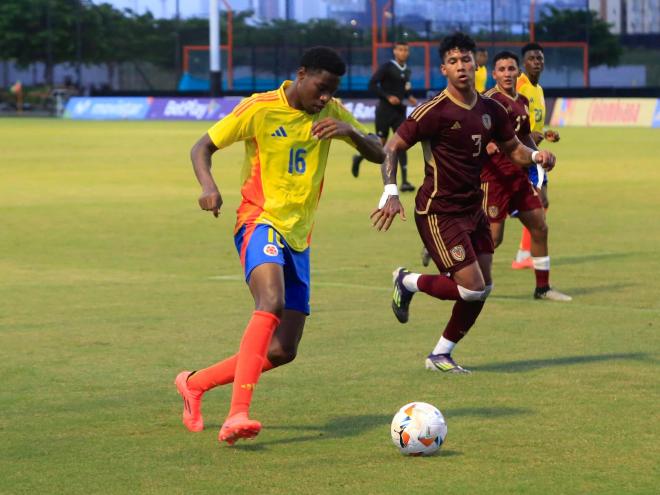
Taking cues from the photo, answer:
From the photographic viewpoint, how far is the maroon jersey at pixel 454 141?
29.9 ft

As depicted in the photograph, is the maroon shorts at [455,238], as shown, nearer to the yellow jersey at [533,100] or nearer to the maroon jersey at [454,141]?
the maroon jersey at [454,141]

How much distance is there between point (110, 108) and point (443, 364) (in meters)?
50.8

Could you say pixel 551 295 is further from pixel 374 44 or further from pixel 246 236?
pixel 374 44

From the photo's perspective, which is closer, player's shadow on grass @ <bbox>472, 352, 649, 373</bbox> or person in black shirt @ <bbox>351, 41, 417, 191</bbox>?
player's shadow on grass @ <bbox>472, 352, 649, 373</bbox>

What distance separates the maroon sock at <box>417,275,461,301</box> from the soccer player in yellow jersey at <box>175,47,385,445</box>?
1.94 meters

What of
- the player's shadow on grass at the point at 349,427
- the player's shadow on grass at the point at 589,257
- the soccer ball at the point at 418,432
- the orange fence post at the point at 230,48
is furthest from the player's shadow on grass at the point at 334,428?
the orange fence post at the point at 230,48

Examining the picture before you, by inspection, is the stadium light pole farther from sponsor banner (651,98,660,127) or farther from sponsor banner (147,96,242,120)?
sponsor banner (651,98,660,127)

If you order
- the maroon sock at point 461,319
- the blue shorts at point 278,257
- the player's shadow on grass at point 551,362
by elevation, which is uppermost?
the blue shorts at point 278,257

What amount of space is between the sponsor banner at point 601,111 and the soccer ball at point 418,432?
39227 millimetres

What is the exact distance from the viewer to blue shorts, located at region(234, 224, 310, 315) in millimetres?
7207

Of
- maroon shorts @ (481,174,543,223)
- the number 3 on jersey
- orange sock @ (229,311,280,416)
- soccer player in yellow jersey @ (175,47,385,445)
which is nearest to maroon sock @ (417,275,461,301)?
soccer player in yellow jersey @ (175,47,385,445)

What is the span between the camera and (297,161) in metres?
7.45

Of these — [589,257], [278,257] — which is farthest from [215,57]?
[278,257]

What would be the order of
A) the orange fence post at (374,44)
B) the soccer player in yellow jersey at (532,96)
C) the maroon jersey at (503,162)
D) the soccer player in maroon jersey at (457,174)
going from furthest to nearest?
1. the orange fence post at (374,44)
2. the soccer player in yellow jersey at (532,96)
3. the maroon jersey at (503,162)
4. the soccer player in maroon jersey at (457,174)
